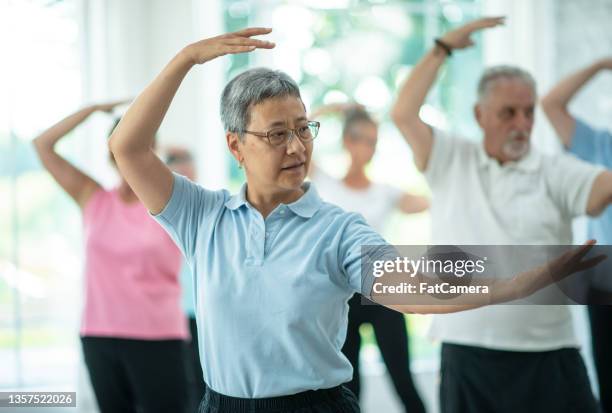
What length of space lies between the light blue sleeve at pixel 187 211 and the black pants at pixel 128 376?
96 cm

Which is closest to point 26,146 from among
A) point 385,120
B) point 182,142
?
point 182,142

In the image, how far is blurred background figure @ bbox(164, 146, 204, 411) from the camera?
8.95 feet

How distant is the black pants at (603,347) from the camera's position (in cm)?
220

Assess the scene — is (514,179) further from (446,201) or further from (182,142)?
(182,142)

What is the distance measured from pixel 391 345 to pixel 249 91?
4.63 ft

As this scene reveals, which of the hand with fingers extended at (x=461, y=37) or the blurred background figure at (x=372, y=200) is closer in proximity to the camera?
the hand with fingers extended at (x=461, y=37)

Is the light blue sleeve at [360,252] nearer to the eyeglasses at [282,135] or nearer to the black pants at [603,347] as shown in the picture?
the eyeglasses at [282,135]

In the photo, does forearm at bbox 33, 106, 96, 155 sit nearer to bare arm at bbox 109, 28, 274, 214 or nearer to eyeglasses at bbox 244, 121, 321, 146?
bare arm at bbox 109, 28, 274, 214

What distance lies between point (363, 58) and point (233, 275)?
7.94ft

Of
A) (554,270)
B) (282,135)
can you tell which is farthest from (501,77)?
(554,270)

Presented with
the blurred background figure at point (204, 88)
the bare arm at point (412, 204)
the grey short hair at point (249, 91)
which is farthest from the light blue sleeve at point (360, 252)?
the bare arm at point (412, 204)

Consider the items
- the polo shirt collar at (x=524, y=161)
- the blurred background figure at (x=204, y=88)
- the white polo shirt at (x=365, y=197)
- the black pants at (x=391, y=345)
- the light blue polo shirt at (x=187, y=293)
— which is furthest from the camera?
the light blue polo shirt at (x=187, y=293)

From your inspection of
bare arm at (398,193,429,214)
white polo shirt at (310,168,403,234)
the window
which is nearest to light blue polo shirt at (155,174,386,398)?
the window

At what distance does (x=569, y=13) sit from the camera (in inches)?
109
